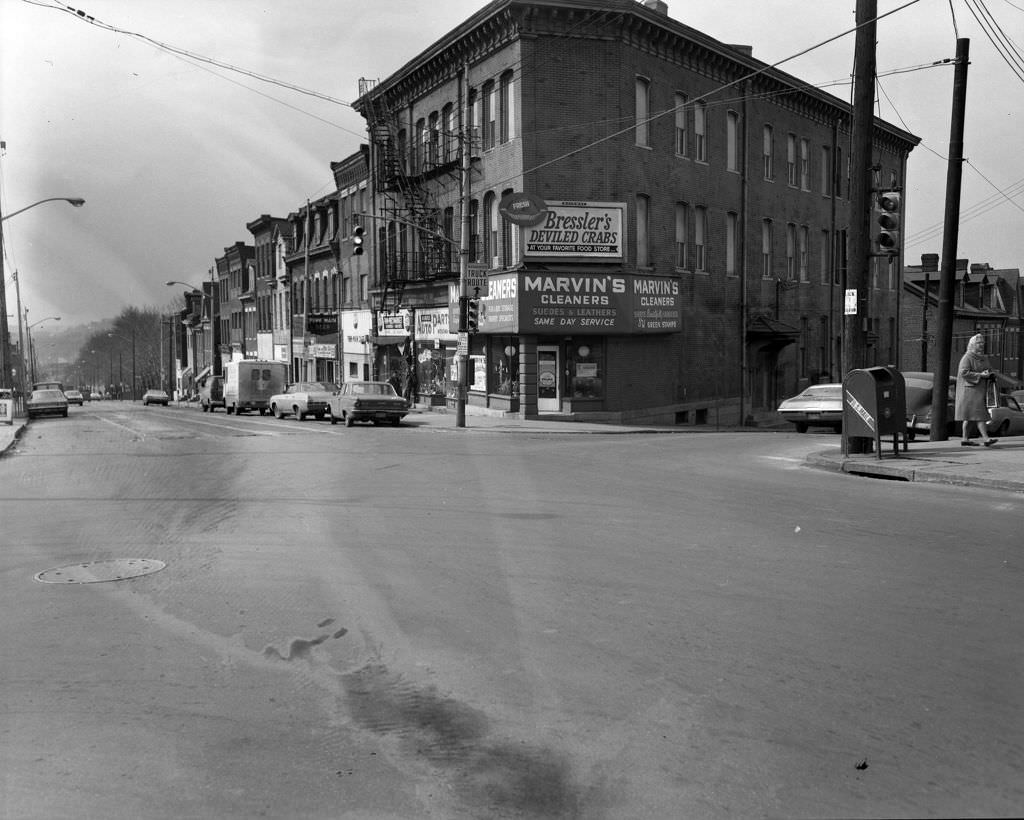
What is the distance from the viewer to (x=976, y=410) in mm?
16594

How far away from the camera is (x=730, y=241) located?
36156mm

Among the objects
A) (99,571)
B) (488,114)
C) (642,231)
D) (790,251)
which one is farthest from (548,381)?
(99,571)

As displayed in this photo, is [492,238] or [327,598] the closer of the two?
[327,598]

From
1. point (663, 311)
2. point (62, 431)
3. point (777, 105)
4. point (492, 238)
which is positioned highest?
point (777, 105)

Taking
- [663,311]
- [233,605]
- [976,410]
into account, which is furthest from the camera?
[663,311]

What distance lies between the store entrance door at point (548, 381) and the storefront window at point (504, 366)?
30.6 inches

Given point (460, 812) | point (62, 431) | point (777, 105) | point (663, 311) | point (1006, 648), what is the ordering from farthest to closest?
1. point (777, 105)
2. point (663, 311)
3. point (62, 431)
4. point (1006, 648)
5. point (460, 812)

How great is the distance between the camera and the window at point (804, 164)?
131 feet

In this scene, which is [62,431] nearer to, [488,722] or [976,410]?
[976,410]

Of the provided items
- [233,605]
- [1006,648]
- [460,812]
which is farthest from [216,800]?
[1006,648]

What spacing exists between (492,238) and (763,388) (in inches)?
538

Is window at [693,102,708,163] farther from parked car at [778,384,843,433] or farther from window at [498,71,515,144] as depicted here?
parked car at [778,384,843,433]

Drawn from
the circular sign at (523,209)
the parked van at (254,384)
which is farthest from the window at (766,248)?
the parked van at (254,384)

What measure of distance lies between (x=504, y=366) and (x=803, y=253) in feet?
53.3
